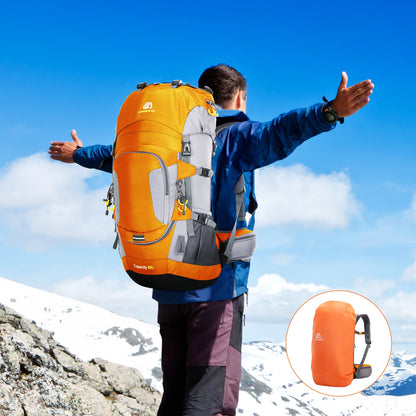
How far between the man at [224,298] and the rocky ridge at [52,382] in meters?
5.43

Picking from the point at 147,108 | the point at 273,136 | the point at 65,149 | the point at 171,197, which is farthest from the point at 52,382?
the point at 273,136

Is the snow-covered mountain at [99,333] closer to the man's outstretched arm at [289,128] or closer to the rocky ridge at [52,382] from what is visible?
the rocky ridge at [52,382]

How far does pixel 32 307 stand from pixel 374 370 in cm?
16386

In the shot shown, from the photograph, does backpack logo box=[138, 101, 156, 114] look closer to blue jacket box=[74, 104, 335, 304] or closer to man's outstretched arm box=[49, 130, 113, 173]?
blue jacket box=[74, 104, 335, 304]

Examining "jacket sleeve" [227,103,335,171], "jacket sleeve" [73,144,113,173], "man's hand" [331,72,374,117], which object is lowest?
"jacket sleeve" [227,103,335,171]

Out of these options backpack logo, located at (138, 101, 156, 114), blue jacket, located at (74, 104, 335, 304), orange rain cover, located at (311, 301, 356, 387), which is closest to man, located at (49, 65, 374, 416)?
blue jacket, located at (74, 104, 335, 304)

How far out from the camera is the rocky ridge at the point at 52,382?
384 inches

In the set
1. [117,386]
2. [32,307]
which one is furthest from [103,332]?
[117,386]

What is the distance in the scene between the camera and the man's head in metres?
5.73

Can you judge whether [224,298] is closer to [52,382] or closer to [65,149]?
[65,149]

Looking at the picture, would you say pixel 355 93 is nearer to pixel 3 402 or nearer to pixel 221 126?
pixel 221 126

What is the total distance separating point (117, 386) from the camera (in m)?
13.1

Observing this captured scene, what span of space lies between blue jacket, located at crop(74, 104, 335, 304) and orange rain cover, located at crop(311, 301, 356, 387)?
4.57 m

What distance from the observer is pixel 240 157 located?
5094mm
